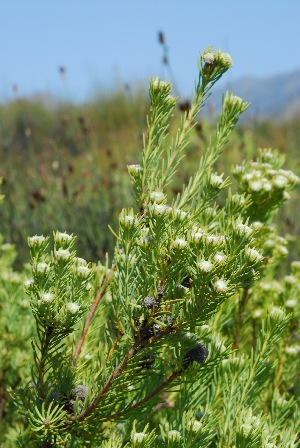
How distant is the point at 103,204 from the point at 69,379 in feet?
9.74

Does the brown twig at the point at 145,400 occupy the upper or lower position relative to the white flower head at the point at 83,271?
lower

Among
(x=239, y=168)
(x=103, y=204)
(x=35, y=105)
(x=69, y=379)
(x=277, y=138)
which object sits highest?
(x=35, y=105)

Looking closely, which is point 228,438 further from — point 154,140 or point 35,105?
point 35,105

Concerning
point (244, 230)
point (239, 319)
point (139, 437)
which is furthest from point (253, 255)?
point (239, 319)

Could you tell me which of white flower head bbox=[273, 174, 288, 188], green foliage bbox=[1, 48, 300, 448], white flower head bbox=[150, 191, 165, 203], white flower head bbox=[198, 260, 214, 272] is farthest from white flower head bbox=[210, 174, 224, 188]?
white flower head bbox=[273, 174, 288, 188]

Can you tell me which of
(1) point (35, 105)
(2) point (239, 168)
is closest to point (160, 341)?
(2) point (239, 168)

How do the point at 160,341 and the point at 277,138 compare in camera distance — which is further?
the point at 277,138

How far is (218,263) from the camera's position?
0.85 meters

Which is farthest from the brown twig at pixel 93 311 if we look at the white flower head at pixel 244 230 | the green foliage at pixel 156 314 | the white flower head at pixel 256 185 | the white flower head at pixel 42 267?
the white flower head at pixel 256 185

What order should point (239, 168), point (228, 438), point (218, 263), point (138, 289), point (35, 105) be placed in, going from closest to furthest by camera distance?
point (218, 263) → point (138, 289) → point (228, 438) → point (239, 168) → point (35, 105)

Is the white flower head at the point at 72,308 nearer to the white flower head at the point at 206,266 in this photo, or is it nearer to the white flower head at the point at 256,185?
the white flower head at the point at 206,266

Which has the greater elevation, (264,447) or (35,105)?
(35,105)

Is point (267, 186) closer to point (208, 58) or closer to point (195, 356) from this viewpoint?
point (208, 58)

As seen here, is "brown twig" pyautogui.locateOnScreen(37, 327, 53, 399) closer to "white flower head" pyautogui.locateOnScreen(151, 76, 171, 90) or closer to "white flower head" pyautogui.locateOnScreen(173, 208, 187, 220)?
"white flower head" pyautogui.locateOnScreen(173, 208, 187, 220)
